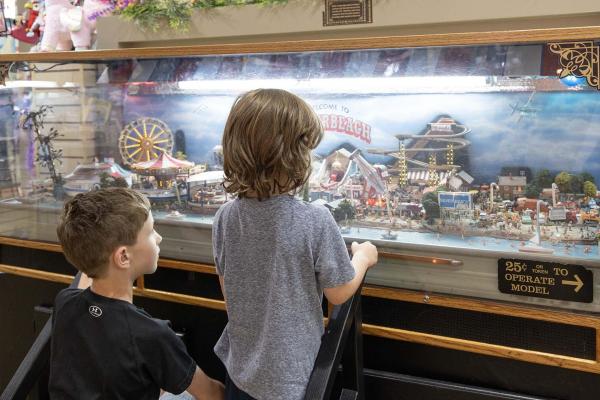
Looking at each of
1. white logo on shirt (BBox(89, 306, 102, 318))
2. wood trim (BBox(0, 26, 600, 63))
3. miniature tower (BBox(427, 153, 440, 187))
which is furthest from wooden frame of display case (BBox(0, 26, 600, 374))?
white logo on shirt (BBox(89, 306, 102, 318))

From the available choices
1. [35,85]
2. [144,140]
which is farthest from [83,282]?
[35,85]

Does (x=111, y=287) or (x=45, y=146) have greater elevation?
(x=45, y=146)

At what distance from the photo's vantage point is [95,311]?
63.8 inches

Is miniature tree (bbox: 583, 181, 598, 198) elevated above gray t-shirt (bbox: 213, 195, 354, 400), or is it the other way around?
miniature tree (bbox: 583, 181, 598, 198)

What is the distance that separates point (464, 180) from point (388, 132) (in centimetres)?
31

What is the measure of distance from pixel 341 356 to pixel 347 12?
3.98ft

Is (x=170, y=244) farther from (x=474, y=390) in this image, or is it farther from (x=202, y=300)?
(x=474, y=390)

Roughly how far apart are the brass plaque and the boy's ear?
3.67 feet

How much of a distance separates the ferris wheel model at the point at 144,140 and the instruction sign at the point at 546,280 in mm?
1424

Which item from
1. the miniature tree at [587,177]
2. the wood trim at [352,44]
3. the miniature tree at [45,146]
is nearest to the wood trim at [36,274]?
the miniature tree at [45,146]

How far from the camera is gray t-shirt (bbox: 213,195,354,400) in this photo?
1563 mm

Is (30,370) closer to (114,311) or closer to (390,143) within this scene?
(114,311)

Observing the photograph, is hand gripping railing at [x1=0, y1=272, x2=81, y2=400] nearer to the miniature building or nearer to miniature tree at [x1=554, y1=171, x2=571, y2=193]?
the miniature building

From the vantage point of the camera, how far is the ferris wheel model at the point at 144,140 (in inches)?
99.3
